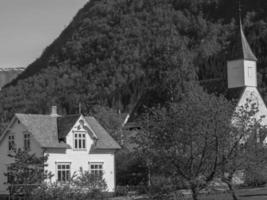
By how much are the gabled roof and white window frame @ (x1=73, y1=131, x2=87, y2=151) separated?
115 cm

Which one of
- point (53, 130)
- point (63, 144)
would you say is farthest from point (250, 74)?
point (63, 144)

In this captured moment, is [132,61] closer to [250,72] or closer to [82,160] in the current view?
[250,72]

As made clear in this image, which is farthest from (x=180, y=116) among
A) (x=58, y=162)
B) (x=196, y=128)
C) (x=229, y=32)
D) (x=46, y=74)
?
(x=46, y=74)

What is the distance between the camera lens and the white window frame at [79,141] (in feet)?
200

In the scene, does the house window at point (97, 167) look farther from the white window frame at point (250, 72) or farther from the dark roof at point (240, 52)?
the dark roof at point (240, 52)

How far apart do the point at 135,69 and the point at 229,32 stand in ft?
73.0

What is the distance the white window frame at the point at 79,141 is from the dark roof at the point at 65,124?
0.75 meters

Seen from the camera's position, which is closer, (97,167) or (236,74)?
(97,167)

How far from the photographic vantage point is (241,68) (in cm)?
8475

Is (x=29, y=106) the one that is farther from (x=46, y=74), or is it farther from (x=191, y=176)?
(x=191, y=176)

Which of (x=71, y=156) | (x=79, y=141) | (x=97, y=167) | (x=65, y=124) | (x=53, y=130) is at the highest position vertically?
(x=65, y=124)

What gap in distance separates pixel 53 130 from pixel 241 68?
3094 centimetres

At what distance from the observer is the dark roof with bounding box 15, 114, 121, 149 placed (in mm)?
59406

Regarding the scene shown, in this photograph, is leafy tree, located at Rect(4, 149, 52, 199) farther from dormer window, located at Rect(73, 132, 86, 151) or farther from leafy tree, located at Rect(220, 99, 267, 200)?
dormer window, located at Rect(73, 132, 86, 151)
